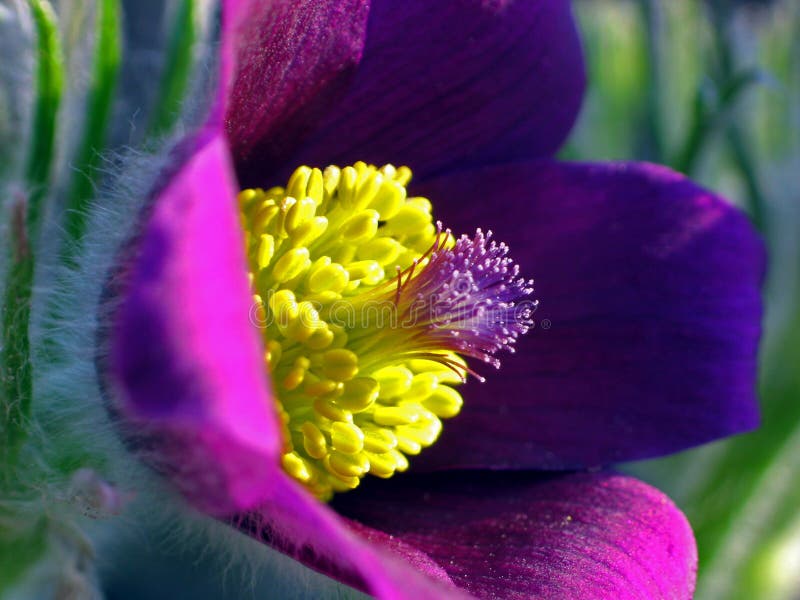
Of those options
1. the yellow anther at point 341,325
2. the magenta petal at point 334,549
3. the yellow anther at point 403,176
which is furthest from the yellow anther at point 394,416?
the yellow anther at point 403,176

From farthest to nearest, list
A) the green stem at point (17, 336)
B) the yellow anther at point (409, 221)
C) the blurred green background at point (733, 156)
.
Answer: the blurred green background at point (733, 156) < the yellow anther at point (409, 221) < the green stem at point (17, 336)

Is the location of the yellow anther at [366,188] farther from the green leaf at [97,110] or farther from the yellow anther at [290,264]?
the green leaf at [97,110]

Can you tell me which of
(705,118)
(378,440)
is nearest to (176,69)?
(378,440)

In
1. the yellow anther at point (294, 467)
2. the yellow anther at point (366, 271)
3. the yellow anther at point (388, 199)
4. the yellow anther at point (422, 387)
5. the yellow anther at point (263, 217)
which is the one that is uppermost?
the yellow anther at point (388, 199)

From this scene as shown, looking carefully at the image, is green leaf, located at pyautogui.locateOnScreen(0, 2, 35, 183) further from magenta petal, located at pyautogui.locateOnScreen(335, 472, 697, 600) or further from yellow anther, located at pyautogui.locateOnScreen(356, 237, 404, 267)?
magenta petal, located at pyautogui.locateOnScreen(335, 472, 697, 600)

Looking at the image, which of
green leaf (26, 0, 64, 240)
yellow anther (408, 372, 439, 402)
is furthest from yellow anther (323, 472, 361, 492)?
green leaf (26, 0, 64, 240)

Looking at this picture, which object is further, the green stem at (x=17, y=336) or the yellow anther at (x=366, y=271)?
the yellow anther at (x=366, y=271)

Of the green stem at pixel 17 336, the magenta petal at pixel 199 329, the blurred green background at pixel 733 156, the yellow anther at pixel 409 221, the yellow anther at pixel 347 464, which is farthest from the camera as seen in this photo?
the blurred green background at pixel 733 156
